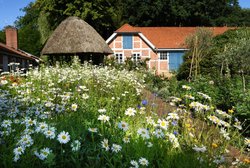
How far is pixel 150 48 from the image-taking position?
102ft

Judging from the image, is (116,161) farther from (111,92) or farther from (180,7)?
(180,7)

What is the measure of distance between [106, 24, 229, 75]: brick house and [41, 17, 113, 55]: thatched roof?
393 inches

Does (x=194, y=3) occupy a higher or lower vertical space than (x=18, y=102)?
higher

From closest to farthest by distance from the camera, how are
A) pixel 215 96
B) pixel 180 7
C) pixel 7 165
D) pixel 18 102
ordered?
pixel 7 165
pixel 18 102
pixel 215 96
pixel 180 7

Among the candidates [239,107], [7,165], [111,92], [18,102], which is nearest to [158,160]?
[7,165]

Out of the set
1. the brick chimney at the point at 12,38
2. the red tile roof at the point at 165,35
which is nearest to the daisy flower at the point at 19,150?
the red tile roof at the point at 165,35

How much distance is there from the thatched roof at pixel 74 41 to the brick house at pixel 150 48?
9979mm

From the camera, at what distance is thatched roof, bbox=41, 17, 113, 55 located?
62.7 ft

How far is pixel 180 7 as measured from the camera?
A: 41.2 m

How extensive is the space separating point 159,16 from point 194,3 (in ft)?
16.8

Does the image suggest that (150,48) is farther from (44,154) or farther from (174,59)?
(44,154)

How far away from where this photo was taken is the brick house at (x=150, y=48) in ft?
99.8

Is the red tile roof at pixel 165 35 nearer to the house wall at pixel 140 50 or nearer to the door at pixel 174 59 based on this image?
the door at pixel 174 59

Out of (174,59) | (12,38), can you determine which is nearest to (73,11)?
(12,38)
